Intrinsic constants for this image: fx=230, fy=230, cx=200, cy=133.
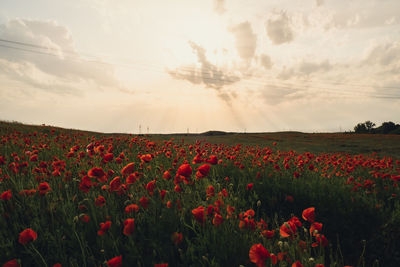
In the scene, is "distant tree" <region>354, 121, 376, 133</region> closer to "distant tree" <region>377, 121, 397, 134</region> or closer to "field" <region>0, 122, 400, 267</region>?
"distant tree" <region>377, 121, 397, 134</region>

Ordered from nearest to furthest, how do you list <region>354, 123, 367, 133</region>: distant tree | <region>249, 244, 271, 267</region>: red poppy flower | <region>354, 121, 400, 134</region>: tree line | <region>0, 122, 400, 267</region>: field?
1. <region>249, 244, 271, 267</region>: red poppy flower
2. <region>0, 122, 400, 267</region>: field
3. <region>354, 121, 400, 134</region>: tree line
4. <region>354, 123, 367, 133</region>: distant tree

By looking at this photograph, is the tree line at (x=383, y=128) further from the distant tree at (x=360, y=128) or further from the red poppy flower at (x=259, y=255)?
the red poppy flower at (x=259, y=255)

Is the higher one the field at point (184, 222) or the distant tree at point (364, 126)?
the distant tree at point (364, 126)

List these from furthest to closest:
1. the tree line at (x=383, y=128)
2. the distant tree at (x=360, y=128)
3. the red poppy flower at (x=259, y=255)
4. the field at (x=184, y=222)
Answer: the distant tree at (x=360, y=128) → the tree line at (x=383, y=128) → the field at (x=184, y=222) → the red poppy flower at (x=259, y=255)

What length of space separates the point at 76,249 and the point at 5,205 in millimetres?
1451

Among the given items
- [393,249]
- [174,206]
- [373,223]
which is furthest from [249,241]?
[373,223]

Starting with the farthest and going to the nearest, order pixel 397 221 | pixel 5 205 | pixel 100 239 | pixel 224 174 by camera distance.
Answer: pixel 224 174 < pixel 397 221 < pixel 5 205 < pixel 100 239

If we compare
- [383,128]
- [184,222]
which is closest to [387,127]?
[383,128]

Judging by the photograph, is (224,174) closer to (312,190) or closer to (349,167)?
(312,190)

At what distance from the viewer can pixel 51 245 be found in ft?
7.00

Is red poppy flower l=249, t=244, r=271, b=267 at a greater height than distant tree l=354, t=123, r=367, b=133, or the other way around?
distant tree l=354, t=123, r=367, b=133

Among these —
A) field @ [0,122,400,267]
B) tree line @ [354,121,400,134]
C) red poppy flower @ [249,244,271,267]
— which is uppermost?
tree line @ [354,121,400,134]

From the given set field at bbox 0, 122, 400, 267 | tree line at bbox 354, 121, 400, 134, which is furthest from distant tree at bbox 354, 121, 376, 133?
field at bbox 0, 122, 400, 267

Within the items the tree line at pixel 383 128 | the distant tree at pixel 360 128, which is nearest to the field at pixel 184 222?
the tree line at pixel 383 128
